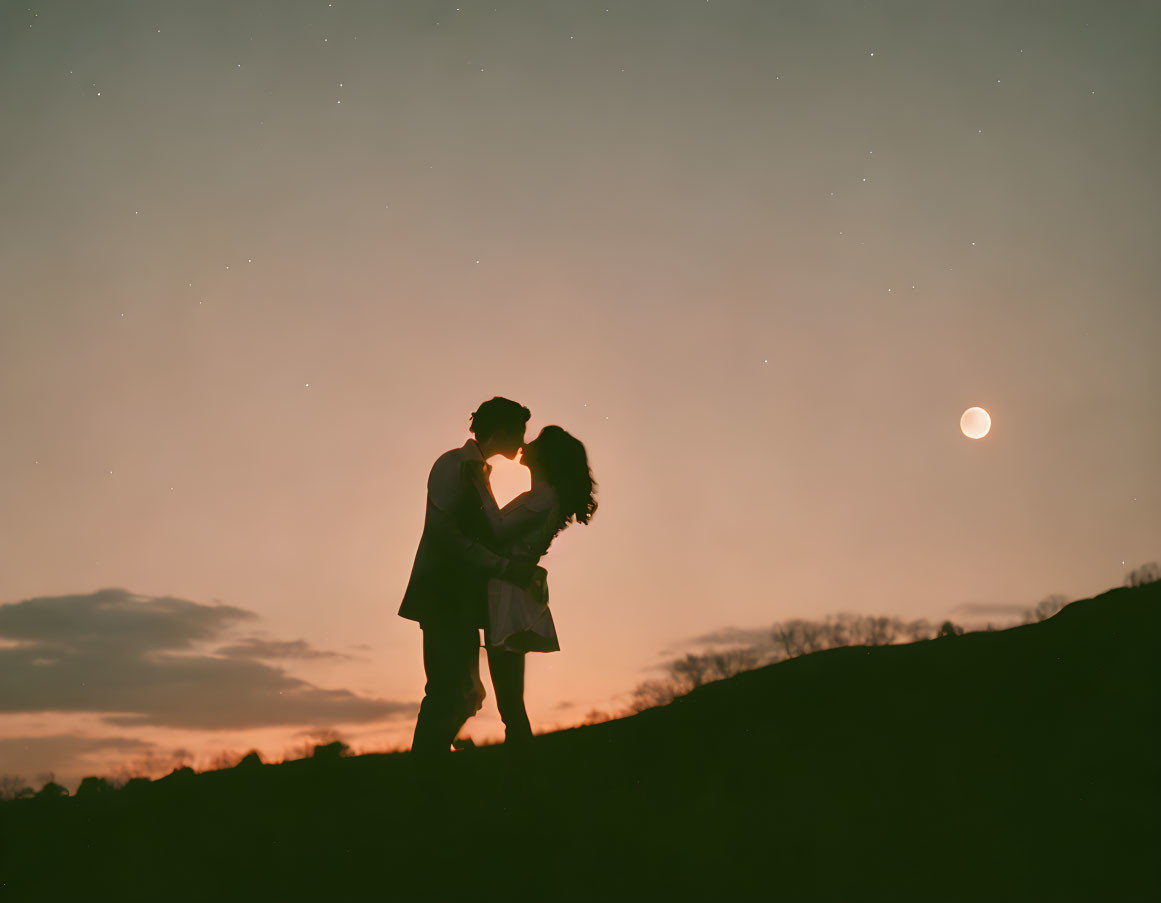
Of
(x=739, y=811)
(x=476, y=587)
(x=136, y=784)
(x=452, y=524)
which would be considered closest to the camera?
(x=452, y=524)

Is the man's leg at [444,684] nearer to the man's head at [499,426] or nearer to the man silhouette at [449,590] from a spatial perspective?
the man silhouette at [449,590]

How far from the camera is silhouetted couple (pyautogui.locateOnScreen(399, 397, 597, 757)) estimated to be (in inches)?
211

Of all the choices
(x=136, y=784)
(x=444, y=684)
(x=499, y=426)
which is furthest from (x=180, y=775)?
(x=499, y=426)

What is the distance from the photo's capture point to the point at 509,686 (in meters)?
5.40

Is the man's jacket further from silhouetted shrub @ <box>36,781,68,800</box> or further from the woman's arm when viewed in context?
silhouetted shrub @ <box>36,781,68,800</box>

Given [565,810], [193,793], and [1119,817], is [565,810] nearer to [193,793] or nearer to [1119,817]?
[1119,817]

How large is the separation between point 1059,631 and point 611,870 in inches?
271

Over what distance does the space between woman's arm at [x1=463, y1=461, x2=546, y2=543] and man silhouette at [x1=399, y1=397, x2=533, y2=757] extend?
40 millimetres

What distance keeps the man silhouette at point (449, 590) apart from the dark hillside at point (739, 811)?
37 centimetres

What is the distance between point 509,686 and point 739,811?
1.82m

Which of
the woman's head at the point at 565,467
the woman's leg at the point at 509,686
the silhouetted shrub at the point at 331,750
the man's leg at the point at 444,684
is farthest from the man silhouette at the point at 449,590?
the silhouetted shrub at the point at 331,750

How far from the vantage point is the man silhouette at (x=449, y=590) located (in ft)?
17.6

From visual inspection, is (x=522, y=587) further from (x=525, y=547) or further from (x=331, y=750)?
(x=331, y=750)

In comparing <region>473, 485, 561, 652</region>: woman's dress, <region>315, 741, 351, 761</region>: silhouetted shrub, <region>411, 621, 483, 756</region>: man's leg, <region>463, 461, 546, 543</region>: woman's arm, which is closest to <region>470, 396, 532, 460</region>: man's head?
<region>463, 461, 546, 543</region>: woman's arm
